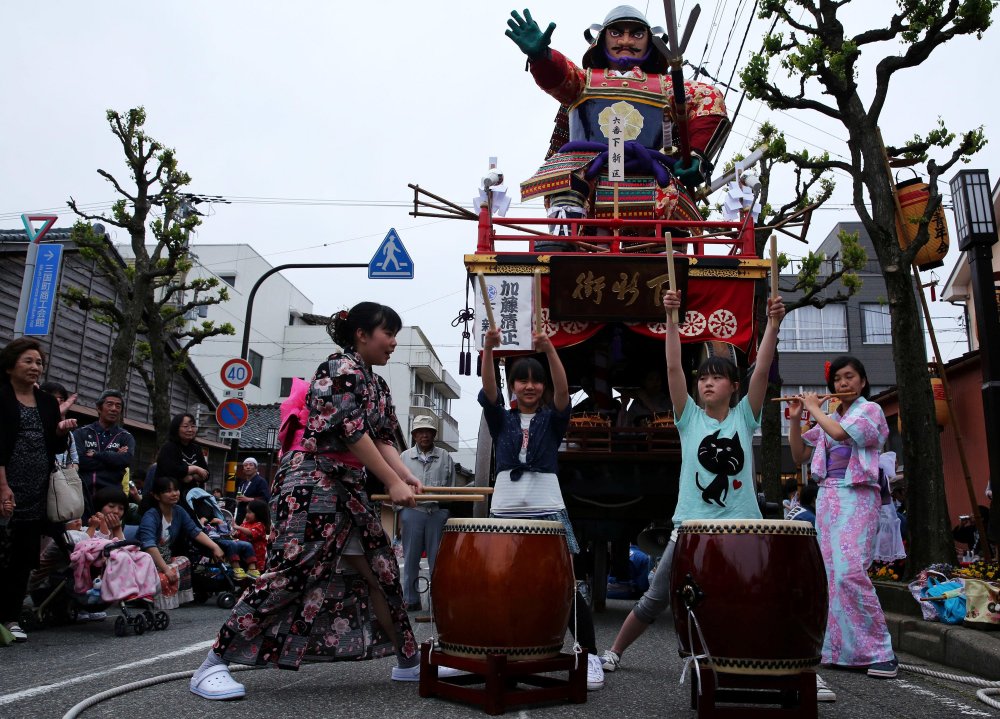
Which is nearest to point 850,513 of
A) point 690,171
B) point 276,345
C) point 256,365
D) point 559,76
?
point 690,171

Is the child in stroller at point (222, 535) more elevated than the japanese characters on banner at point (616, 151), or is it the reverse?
the japanese characters on banner at point (616, 151)

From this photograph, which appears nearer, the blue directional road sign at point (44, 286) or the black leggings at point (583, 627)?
the black leggings at point (583, 627)

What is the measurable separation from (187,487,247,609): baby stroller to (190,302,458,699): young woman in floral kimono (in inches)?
181

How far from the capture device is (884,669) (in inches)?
167

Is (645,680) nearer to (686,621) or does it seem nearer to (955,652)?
(686,621)

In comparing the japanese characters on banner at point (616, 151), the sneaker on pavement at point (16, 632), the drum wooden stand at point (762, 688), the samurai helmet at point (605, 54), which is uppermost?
the samurai helmet at point (605, 54)

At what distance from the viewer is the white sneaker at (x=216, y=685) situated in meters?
3.32

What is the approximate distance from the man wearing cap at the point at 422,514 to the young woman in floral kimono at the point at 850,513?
3758mm

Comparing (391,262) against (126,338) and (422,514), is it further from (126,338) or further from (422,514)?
(422,514)

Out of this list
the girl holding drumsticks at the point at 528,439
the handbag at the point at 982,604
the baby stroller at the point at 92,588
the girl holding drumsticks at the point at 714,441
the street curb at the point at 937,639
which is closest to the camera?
the girl holding drumsticks at the point at 714,441

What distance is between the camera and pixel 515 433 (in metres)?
4.20

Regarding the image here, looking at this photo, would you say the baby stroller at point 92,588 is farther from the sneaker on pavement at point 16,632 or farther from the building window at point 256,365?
the building window at point 256,365

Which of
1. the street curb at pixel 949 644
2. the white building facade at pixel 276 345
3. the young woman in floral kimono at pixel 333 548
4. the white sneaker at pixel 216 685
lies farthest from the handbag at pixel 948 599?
the white building facade at pixel 276 345

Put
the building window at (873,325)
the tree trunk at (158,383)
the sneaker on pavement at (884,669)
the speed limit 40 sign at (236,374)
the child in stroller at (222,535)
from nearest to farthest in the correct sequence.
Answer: the sneaker on pavement at (884,669) → the child in stroller at (222,535) → the speed limit 40 sign at (236,374) → the tree trunk at (158,383) → the building window at (873,325)
